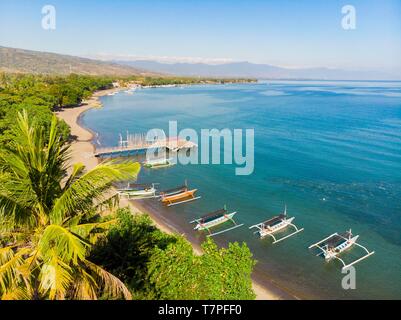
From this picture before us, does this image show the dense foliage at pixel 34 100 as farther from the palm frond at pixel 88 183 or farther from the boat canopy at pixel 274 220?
the palm frond at pixel 88 183

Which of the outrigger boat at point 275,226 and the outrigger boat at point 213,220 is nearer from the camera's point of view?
the outrigger boat at point 275,226

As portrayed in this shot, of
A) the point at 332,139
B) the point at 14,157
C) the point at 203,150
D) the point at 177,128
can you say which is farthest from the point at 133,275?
the point at 177,128

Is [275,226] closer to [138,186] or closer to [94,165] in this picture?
[138,186]

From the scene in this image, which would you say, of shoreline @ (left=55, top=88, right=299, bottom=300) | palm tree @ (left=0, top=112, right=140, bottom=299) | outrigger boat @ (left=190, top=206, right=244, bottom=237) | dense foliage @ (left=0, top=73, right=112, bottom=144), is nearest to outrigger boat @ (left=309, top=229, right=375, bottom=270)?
shoreline @ (left=55, top=88, right=299, bottom=300)

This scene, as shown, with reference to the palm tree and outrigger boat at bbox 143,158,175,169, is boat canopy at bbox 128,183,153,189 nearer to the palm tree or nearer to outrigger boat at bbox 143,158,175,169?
outrigger boat at bbox 143,158,175,169

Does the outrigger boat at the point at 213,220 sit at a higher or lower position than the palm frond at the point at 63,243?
lower

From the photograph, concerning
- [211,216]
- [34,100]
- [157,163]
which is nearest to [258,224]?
[211,216]

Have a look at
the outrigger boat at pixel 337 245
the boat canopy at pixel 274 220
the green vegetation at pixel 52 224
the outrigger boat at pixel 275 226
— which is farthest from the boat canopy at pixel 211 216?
the green vegetation at pixel 52 224
